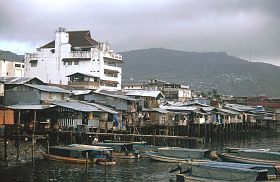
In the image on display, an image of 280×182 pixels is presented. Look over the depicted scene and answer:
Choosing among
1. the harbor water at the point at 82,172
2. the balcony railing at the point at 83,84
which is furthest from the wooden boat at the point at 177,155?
the balcony railing at the point at 83,84

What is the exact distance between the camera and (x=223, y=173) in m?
26.4

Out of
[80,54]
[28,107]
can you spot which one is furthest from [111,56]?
[28,107]

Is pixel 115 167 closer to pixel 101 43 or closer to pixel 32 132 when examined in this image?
pixel 32 132

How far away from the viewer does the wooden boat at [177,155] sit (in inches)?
1473

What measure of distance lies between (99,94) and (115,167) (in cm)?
2091

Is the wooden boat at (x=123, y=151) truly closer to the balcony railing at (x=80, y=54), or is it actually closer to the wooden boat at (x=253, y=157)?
the wooden boat at (x=253, y=157)

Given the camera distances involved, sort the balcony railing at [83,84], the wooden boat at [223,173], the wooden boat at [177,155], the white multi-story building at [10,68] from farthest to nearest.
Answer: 1. the white multi-story building at [10,68]
2. the balcony railing at [83,84]
3. the wooden boat at [177,155]
4. the wooden boat at [223,173]

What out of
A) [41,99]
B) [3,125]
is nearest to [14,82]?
[41,99]

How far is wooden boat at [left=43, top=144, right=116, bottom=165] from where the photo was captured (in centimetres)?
3650

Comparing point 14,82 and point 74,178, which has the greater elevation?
point 14,82

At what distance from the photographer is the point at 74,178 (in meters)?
30.3

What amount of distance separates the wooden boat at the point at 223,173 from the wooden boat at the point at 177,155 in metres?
8.15

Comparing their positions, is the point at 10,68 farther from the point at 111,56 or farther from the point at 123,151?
the point at 123,151

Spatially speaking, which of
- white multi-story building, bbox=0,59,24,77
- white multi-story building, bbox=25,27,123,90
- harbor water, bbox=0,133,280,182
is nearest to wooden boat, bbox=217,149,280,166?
harbor water, bbox=0,133,280,182
